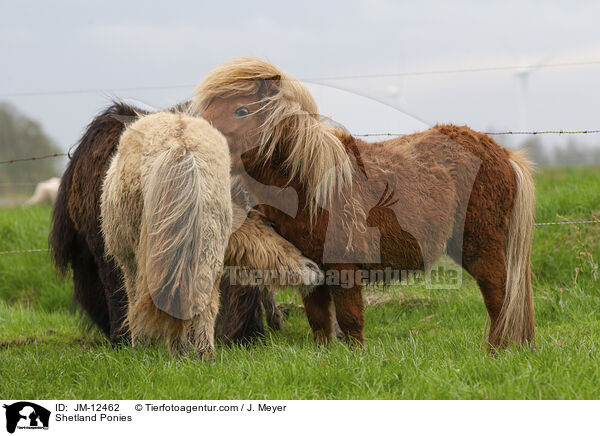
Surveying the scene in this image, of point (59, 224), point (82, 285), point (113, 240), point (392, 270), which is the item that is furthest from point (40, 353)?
point (392, 270)

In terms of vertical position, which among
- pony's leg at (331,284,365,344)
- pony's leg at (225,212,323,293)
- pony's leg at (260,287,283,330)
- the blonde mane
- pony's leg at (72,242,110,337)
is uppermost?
the blonde mane

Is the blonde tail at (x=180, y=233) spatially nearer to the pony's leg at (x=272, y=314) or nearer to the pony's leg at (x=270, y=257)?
the pony's leg at (x=270, y=257)

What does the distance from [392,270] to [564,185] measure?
4423 mm

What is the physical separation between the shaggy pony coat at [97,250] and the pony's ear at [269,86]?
2.93 ft

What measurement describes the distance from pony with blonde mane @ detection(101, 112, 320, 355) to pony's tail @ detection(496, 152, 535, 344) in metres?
1.98

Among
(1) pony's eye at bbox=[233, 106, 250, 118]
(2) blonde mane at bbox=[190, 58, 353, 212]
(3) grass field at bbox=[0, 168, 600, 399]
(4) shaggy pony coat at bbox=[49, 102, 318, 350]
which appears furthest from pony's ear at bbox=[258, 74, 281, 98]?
(3) grass field at bbox=[0, 168, 600, 399]

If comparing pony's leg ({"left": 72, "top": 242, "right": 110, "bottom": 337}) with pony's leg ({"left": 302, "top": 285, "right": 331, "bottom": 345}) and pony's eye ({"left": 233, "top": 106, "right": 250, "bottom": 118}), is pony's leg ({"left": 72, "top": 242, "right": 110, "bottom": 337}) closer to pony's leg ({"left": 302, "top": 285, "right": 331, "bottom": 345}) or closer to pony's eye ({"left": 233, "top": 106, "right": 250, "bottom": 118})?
pony's leg ({"left": 302, "top": 285, "right": 331, "bottom": 345})

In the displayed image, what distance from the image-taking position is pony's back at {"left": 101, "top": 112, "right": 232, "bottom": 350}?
10.2ft

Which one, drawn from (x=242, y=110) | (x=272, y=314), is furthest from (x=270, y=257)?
(x=272, y=314)

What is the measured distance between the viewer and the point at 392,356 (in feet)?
11.5

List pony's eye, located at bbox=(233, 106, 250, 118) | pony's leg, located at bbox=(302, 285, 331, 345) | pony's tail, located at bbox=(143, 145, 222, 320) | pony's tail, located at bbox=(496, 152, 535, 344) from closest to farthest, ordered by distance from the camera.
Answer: pony's tail, located at bbox=(143, 145, 222, 320), pony's eye, located at bbox=(233, 106, 250, 118), pony's tail, located at bbox=(496, 152, 535, 344), pony's leg, located at bbox=(302, 285, 331, 345)
